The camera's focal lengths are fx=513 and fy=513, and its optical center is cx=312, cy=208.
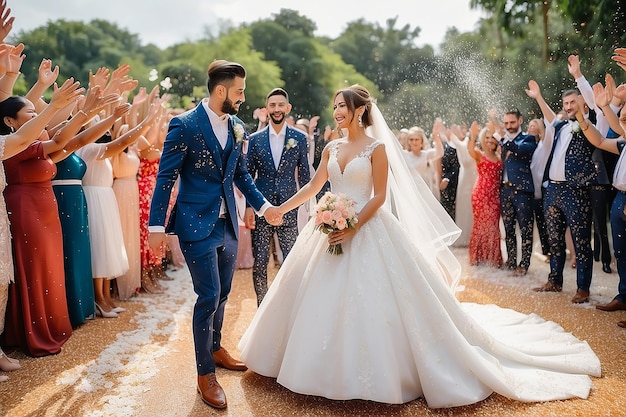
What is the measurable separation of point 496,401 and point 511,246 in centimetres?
466

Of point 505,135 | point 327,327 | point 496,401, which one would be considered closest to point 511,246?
point 505,135

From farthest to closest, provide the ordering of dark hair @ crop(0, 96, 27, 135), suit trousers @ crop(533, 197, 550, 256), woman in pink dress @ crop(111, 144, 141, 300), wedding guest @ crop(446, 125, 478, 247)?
wedding guest @ crop(446, 125, 478, 247), suit trousers @ crop(533, 197, 550, 256), woman in pink dress @ crop(111, 144, 141, 300), dark hair @ crop(0, 96, 27, 135)

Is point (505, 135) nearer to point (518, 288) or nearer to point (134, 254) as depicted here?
point (518, 288)

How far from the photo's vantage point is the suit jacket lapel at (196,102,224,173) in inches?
136

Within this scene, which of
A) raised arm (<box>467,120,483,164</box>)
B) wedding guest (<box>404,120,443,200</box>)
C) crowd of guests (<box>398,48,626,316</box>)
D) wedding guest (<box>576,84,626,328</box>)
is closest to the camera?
wedding guest (<box>576,84,626,328</box>)

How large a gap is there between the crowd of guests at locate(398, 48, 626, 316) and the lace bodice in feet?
3.15

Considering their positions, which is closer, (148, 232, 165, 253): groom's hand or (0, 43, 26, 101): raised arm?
→ (148, 232, 165, 253): groom's hand

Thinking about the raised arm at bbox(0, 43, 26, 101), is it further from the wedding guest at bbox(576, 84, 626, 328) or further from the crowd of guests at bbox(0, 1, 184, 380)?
the wedding guest at bbox(576, 84, 626, 328)

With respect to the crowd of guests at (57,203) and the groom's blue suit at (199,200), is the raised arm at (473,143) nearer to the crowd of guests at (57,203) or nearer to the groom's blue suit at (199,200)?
the crowd of guests at (57,203)

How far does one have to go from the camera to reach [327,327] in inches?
131

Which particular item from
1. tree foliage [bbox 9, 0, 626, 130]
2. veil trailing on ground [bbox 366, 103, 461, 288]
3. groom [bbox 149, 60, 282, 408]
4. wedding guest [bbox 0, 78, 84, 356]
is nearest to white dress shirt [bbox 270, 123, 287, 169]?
veil trailing on ground [bbox 366, 103, 461, 288]

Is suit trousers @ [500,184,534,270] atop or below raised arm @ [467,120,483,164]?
below

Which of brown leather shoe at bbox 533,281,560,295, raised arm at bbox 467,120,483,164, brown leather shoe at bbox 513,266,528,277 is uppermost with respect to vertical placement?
raised arm at bbox 467,120,483,164

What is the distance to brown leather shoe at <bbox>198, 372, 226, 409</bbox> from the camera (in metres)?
3.37
